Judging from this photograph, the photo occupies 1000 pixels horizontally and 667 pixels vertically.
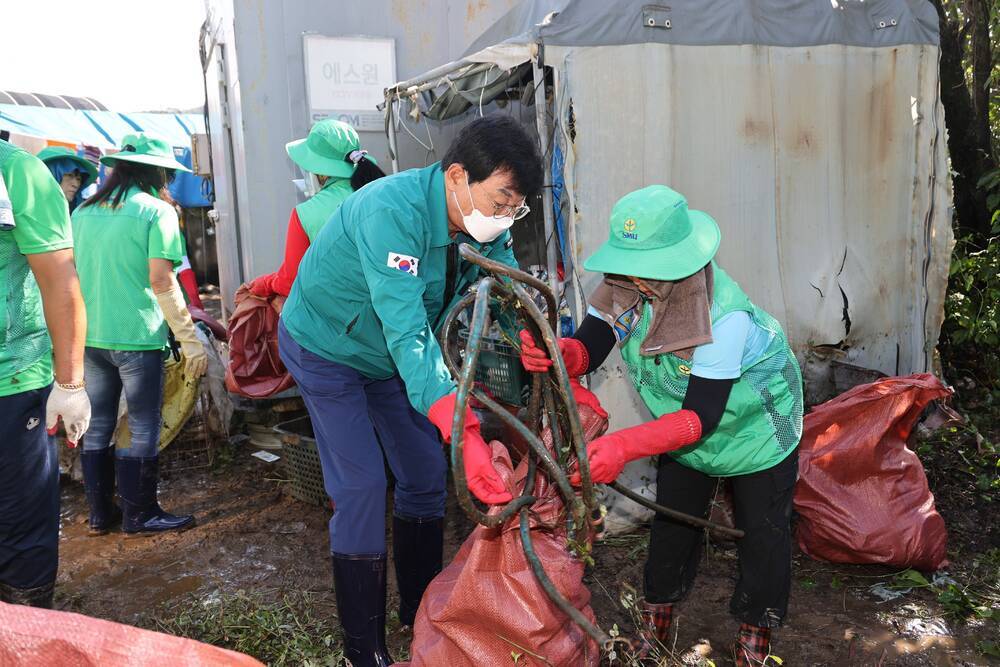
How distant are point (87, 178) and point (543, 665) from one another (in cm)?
439

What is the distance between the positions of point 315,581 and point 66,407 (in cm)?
151

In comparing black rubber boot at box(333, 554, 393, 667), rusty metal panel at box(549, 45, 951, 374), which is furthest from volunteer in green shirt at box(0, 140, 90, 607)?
rusty metal panel at box(549, 45, 951, 374)

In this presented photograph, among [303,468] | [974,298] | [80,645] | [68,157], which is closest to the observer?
[80,645]

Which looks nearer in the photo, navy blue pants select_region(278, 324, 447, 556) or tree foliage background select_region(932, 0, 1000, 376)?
navy blue pants select_region(278, 324, 447, 556)

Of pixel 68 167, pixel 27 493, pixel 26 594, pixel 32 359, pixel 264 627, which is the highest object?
pixel 68 167

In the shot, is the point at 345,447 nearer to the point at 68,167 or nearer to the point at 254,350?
the point at 254,350

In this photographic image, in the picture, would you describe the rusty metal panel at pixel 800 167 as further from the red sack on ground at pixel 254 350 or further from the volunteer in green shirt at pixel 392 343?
Answer: the red sack on ground at pixel 254 350

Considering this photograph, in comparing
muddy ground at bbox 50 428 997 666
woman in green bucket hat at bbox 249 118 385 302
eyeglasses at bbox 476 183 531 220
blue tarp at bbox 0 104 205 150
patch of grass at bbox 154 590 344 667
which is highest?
blue tarp at bbox 0 104 205 150

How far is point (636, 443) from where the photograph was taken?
6.73 feet

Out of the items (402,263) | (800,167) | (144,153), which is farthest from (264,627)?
(800,167)

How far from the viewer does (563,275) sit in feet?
12.8

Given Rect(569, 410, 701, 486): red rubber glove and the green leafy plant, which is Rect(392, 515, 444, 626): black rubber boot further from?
the green leafy plant

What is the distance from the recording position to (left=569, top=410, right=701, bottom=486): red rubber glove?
6.54ft

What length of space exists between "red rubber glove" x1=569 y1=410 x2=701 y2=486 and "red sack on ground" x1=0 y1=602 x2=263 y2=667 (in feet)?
3.27
